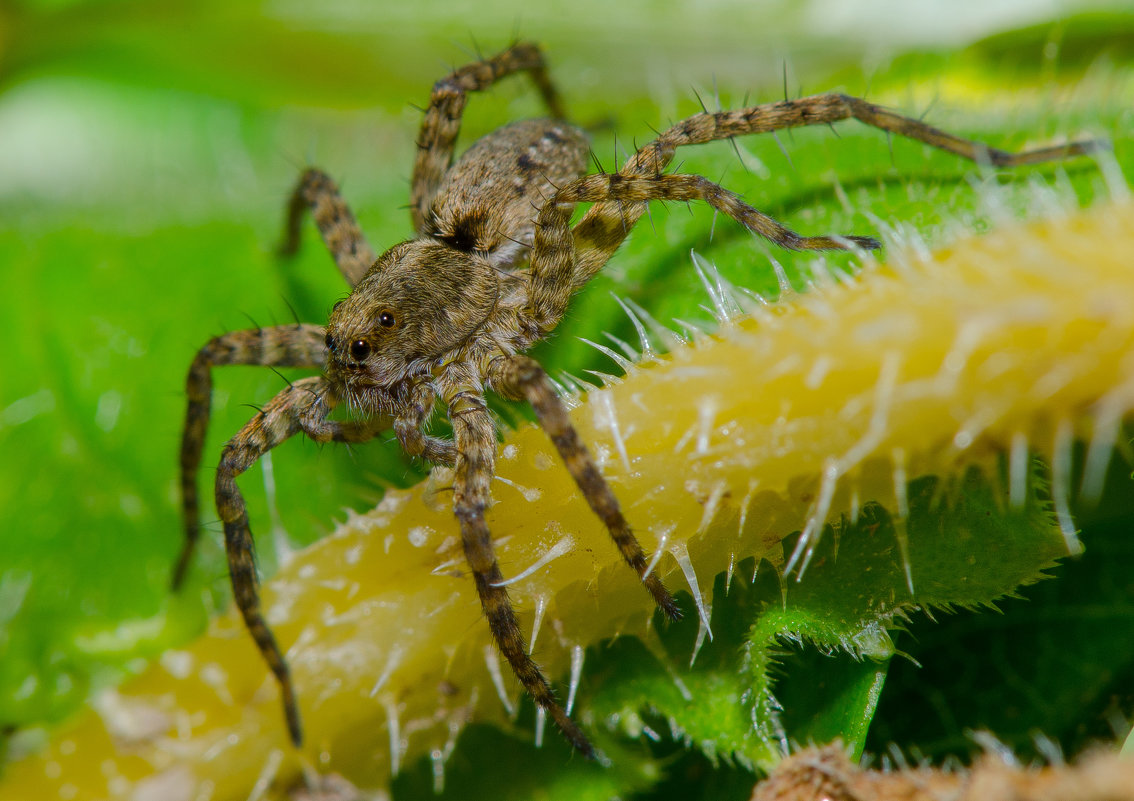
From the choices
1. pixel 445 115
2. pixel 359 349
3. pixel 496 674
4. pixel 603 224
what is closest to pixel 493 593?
pixel 496 674

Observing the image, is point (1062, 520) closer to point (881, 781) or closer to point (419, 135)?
point (881, 781)

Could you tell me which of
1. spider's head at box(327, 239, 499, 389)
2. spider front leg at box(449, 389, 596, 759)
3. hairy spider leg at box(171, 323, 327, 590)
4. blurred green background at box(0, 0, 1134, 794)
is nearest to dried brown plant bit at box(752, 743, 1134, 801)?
spider front leg at box(449, 389, 596, 759)

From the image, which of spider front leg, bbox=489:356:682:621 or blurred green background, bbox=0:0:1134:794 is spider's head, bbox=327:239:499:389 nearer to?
blurred green background, bbox=0:0:1134:794

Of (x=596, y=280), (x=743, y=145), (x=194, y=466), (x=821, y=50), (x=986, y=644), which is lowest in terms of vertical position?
(x=986, y=644)

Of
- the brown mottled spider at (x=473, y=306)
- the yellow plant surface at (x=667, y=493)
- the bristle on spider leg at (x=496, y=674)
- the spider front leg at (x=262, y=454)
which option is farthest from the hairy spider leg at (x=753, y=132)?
the bristle on spider leg at (x=496, y=674)

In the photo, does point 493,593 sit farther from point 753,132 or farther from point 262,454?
point 753,132

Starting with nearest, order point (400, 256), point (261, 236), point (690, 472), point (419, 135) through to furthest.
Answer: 1. point (690, 472)
2. point (400, 256)
3. point (261, 236)
4. point (419, 135)

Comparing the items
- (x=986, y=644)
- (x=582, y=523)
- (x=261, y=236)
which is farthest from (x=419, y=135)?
(x=986, y=644)

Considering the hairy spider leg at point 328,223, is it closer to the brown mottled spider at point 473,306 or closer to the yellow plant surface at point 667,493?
the brown mottled spider at point 473,306
